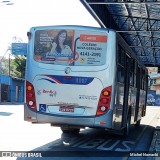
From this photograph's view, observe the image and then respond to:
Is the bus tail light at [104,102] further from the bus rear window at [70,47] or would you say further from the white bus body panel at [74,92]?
the bus rear window at [70,47]

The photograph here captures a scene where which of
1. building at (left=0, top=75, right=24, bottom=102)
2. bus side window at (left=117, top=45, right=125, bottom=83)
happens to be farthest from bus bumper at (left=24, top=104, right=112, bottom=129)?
building at (left=0, top=75, right=24, bottom=102)

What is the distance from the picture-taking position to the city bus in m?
9.59

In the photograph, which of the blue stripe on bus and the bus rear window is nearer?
the blue stripe on bus

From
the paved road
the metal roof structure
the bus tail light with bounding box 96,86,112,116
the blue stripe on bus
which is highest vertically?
the metal roof structure

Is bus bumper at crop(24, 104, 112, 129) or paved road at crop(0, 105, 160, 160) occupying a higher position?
bus bumper at crop(24, 104, 112, 129)

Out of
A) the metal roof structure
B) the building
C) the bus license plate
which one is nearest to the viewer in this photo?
the bus license plate

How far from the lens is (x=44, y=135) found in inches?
503

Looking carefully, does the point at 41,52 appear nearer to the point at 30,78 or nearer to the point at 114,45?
the point at 30,78

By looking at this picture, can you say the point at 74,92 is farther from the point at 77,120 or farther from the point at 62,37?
the point at 62,37

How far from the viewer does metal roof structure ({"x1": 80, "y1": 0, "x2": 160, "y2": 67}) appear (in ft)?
73.5

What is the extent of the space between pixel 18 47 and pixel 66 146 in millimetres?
41344

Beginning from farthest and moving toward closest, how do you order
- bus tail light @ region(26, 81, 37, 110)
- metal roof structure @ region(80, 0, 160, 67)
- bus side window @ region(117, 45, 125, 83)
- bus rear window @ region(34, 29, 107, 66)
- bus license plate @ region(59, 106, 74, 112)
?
1. metal roof structure @ region(80, 0, 160, 67)
2. bus side window @ region(117, 45, 125, 83)
3. bus tail light @ region(26, 81, 37, 110)
4. bus rear window @ region(34, 29, 107, 66)
5. bus license plate @ region(59, 106, 74, 112)

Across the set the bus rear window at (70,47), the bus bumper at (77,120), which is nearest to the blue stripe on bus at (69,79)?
the bus rear window at (70,47)

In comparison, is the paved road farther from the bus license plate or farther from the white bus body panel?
the bus license plate
